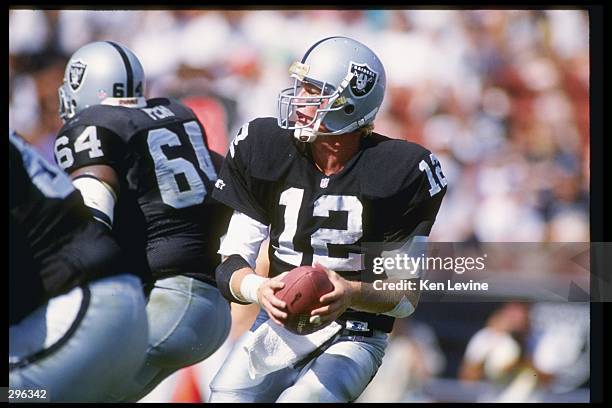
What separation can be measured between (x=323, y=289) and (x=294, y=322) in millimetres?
120

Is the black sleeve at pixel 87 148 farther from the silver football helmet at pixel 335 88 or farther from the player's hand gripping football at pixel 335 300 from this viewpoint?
the player's hand gripping football at pixel 335 300

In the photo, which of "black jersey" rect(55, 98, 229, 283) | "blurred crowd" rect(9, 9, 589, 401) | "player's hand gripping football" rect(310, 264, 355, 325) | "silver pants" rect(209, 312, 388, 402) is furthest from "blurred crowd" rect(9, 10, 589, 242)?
"player's hand gripping football" rect(310, 264, 355, 325)

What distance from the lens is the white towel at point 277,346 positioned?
3.01 metres

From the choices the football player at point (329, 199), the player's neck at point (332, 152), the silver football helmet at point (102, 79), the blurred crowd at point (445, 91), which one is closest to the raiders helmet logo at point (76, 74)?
the silver football helmet at point (102, 79)

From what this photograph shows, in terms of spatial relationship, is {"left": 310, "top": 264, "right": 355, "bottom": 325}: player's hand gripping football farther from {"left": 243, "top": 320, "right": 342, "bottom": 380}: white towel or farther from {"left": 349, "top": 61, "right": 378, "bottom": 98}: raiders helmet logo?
{"left": 349, "top": 61, "right": 378, "bottom": 98}: raiders helmet logo

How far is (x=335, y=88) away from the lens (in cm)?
312

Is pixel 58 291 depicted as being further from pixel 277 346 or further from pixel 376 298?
pixel 376 298

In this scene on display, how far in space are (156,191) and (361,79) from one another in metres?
0.92

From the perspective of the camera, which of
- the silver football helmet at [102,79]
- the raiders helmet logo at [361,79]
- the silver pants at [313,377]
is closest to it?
the silver pants at [313,377]

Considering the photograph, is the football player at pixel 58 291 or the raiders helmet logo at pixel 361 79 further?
the raiders helmet logo at pixel 361 79

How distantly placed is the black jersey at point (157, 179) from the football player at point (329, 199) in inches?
19.4

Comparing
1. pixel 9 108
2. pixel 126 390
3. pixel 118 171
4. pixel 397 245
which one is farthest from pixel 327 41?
pixel 9 108

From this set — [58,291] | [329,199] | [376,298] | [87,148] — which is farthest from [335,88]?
[58,291]

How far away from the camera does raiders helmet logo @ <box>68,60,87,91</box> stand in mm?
3797
